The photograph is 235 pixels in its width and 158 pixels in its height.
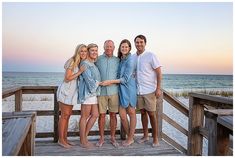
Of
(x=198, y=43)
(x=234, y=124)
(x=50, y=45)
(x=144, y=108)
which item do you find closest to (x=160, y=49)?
(x=198, y=43)

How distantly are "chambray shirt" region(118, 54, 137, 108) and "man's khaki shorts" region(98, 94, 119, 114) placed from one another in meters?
0.06

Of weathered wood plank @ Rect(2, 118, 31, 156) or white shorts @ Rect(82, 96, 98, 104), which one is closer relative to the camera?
weathered wood plank @ Rect(2, 118, 31, 156)

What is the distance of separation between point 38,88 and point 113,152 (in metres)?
1.36

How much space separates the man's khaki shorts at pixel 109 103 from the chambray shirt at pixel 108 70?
0.17ft

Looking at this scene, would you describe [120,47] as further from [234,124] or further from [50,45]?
[50,45]

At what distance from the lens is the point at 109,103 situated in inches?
150

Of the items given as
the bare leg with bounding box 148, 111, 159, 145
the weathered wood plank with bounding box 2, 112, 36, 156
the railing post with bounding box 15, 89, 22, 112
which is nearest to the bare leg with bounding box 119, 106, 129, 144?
the bare leg with bounding box 148, 111, 159, 145

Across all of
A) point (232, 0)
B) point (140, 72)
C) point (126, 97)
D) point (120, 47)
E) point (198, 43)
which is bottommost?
point (126, 97)

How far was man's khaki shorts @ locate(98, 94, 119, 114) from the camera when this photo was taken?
377 cm

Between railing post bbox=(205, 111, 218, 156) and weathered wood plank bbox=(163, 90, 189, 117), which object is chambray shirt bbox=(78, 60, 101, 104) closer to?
weathered wood plank bbox=(163, 90, 189, 117)

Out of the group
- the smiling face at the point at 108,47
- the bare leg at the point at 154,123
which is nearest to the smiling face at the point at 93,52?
the smiling face at the point at 108,47

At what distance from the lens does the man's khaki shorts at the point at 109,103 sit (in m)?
3.77

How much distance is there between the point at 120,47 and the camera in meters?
3.79

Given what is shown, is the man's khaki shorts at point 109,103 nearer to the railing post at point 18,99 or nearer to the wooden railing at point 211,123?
the wooden railing at point 211,123
